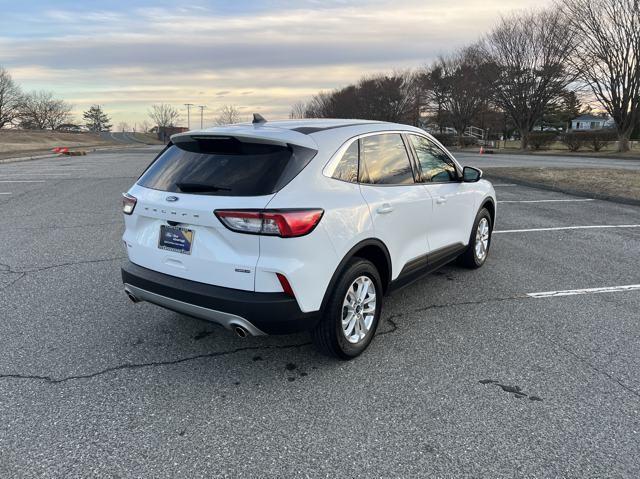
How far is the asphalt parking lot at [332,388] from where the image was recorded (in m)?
2.46

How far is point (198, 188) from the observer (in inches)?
122

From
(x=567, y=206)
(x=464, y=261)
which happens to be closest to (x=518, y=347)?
(x=464, y=261)

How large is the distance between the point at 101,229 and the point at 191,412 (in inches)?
226

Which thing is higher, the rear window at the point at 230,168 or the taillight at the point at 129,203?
the rear window at the point at 230,168

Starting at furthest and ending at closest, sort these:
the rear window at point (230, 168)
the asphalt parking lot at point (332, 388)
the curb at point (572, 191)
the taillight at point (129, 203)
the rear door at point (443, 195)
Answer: the curb at point (572, 191) < the rear door at point (443, 195) < the taillight at point (129, 203) < the rear window at point (230, 168) < the asphalt parking lot at point (332, 388)

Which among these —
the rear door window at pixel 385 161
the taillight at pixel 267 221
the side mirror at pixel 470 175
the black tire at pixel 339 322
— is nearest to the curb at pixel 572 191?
the side mirror at pixel 470 175

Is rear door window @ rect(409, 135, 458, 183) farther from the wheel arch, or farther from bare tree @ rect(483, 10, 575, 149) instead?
bare tree @ rect(483, 10, 575, 149)

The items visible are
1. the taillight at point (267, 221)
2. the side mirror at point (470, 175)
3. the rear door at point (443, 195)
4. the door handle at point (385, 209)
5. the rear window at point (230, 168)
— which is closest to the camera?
the taillight at point (267, 221)

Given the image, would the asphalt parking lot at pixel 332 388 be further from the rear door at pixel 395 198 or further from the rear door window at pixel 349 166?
the rear door window at pixel 349 166

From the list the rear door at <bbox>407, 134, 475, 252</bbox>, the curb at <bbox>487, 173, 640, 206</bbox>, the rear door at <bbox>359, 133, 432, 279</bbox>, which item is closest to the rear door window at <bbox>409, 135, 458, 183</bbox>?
the rear door at <bbox>407, 134, 475, 252</bbox>

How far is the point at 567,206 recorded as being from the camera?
1053cm

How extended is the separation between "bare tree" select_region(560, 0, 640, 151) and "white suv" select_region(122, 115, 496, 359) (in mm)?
Answer: 33335

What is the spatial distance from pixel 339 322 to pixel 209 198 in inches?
48.0

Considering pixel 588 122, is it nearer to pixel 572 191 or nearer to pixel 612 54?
pixel 612 54
